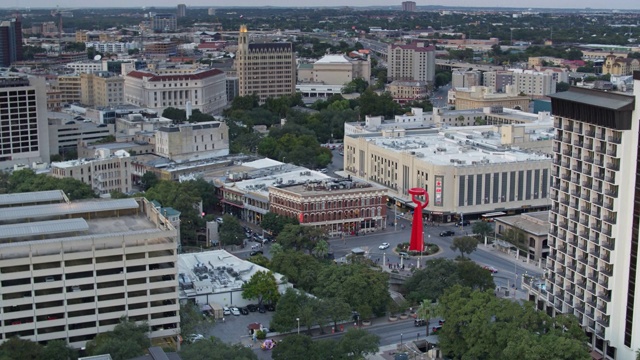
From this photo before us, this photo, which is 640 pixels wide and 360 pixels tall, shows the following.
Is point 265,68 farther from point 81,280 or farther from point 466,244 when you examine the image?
point 81,280

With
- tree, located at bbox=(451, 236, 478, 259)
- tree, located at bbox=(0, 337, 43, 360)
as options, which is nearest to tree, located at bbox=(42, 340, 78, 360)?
tree, located at bbox=(0, 337, 43, 360)

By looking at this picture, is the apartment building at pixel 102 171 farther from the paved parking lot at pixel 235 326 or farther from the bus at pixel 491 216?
the paved parking lot at pixel 235 326

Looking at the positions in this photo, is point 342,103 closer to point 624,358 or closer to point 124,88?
point 124,88

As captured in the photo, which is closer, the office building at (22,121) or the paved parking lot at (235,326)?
the paved parking lot at (235,326)

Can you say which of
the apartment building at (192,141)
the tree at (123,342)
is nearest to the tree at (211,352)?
the tree at (123,342)

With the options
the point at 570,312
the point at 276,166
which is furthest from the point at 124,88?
the point at 570,312

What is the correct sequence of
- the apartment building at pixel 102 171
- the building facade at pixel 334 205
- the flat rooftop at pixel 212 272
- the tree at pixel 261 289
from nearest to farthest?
1. the tree at pixel 261 289
2. the flat rooftop at pixel 212 272
3. the building facade at pixel 334 205
4. the apartment building at pixel 102 171

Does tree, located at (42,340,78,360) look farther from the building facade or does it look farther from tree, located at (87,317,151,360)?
the building facade
